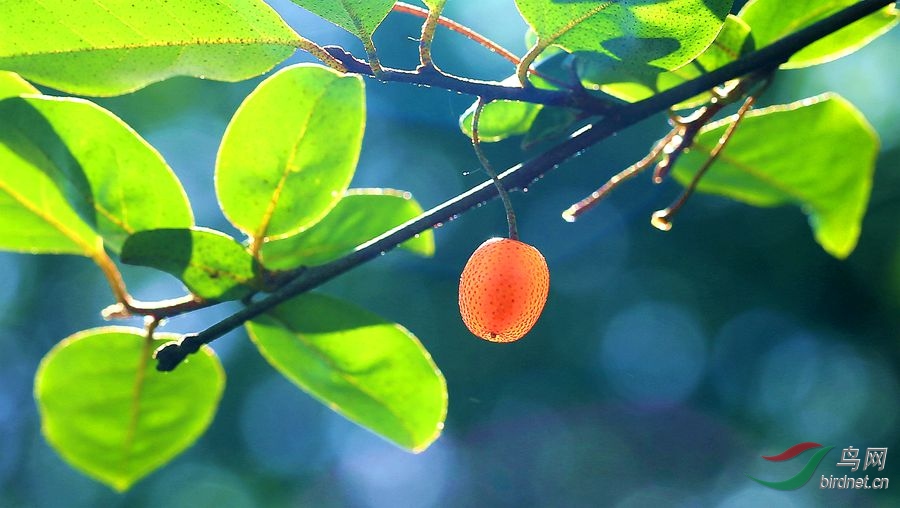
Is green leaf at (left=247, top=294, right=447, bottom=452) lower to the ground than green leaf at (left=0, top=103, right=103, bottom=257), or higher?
lower

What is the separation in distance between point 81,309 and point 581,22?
7380 millimetres

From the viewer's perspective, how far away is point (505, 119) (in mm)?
914

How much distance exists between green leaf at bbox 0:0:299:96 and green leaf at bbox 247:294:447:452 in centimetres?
29

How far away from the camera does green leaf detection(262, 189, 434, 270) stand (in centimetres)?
86

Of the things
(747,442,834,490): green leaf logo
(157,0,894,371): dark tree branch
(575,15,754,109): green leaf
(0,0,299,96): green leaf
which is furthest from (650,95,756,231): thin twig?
(747,442,834,490): green leaf logo

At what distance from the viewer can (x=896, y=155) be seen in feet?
18.1

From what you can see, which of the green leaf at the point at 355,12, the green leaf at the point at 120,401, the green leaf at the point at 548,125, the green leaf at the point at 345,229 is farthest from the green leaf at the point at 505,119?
the green leaf at the point at 120,401

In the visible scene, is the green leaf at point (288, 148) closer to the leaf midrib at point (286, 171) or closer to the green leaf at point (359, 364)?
the leaf midrib at point (286, 171)

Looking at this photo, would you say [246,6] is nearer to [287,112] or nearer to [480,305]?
[287,112]

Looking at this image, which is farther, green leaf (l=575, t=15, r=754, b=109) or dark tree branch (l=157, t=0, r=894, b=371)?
green leaf (l=575, t=15, r=754, b=109)

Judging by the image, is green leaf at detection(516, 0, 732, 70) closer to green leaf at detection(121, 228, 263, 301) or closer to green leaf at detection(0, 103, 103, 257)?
green leaf at detection(121, 228, 263, 301)

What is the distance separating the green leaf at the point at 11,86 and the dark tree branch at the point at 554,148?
33 centimetres

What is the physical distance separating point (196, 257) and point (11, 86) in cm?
27

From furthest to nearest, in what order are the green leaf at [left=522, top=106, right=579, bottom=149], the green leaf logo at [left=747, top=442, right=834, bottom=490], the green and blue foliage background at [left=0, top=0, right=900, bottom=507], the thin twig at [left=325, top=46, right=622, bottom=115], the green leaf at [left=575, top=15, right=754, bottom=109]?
the green and blue foliage background at [left=0, top=0, right=900, bottom=507] → the green leaf logo at [left=747, top=442, right=834, bottom=490] → the green leaf at [left=522, top=106, right=579, bottom=149] → the green leaf at [left=575, top=15, right=754, bottom=109] → the thin twig at [left=325, top=46, right=622, bottom=115]
